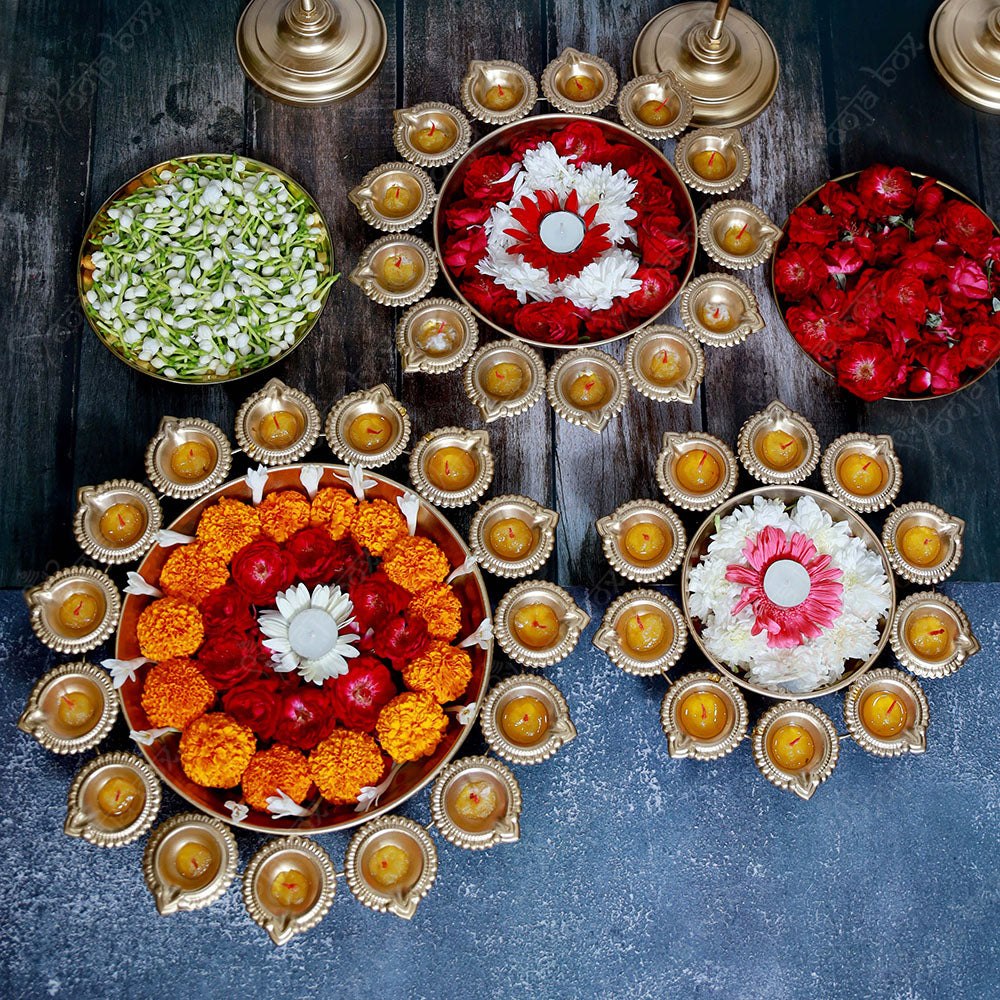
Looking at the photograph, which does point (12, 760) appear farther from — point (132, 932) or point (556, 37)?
point (556, 37)

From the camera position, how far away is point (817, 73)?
6.56 feet

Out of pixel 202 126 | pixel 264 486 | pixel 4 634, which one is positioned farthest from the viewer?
pixel 202 126

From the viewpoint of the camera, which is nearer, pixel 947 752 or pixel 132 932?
pixel 132 932

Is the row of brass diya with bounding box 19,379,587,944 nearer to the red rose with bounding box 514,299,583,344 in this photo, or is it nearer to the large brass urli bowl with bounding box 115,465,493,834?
the large brass urli bowl with bounding box 115,465,493,834

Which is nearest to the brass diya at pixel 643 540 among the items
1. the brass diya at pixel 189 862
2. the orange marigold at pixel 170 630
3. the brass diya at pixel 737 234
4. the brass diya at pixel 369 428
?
the brass diya at pixel 369 428

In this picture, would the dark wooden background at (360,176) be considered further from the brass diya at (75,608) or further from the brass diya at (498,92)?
the brass diya at (75,608)

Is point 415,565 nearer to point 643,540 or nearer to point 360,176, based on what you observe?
point 643,540

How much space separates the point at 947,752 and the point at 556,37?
1761mm

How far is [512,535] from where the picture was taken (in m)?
1.62

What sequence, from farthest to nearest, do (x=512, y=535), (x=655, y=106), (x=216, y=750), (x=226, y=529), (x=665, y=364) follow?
(x=655, y=106) < (x=665, y=364) < (x=512, y=535) < (x=226, y=529) < (x=216, y=750)

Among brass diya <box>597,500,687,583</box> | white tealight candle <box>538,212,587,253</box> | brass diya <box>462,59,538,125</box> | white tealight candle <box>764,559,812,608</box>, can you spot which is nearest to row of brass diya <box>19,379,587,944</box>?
brass diya <box>597,500,687,583</box>

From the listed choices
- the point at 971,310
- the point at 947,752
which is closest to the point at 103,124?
the point at 971,310

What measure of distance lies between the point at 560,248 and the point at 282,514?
0.72 metres

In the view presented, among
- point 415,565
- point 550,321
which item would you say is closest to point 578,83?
point 550,321
